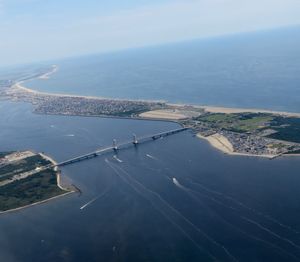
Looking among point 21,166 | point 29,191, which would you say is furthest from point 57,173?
point 21,166

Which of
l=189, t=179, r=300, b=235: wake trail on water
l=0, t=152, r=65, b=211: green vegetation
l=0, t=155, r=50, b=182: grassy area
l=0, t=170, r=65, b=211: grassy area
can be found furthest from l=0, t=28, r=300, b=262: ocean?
l=0, t=155, r=50, b=182: grassy area

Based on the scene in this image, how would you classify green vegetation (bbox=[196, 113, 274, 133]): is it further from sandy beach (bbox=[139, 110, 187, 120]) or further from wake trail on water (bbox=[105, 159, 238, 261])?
wake trail on water (bbox=[105, 159, 238, 261])

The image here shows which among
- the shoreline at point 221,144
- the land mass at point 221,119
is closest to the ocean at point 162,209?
the shoreline at point 221,144

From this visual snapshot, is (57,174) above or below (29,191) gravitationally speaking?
above

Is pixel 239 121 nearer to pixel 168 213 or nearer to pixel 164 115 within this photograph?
pixel 164 115

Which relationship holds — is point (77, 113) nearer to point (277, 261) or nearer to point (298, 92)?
point (298, 92)

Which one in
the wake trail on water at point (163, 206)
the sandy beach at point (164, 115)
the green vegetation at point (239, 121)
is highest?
the green vegetation at point (239, 121)

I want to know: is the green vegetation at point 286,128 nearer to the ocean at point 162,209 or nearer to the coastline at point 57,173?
the ocean at point 162,209

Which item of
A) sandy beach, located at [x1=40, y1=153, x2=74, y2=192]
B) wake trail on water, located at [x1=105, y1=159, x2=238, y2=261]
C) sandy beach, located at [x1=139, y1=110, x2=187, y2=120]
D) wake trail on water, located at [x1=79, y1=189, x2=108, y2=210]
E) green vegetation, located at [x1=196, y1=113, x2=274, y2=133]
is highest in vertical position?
green vegetation, located at [x1=196, y1=113, x2=274, y2=133]
